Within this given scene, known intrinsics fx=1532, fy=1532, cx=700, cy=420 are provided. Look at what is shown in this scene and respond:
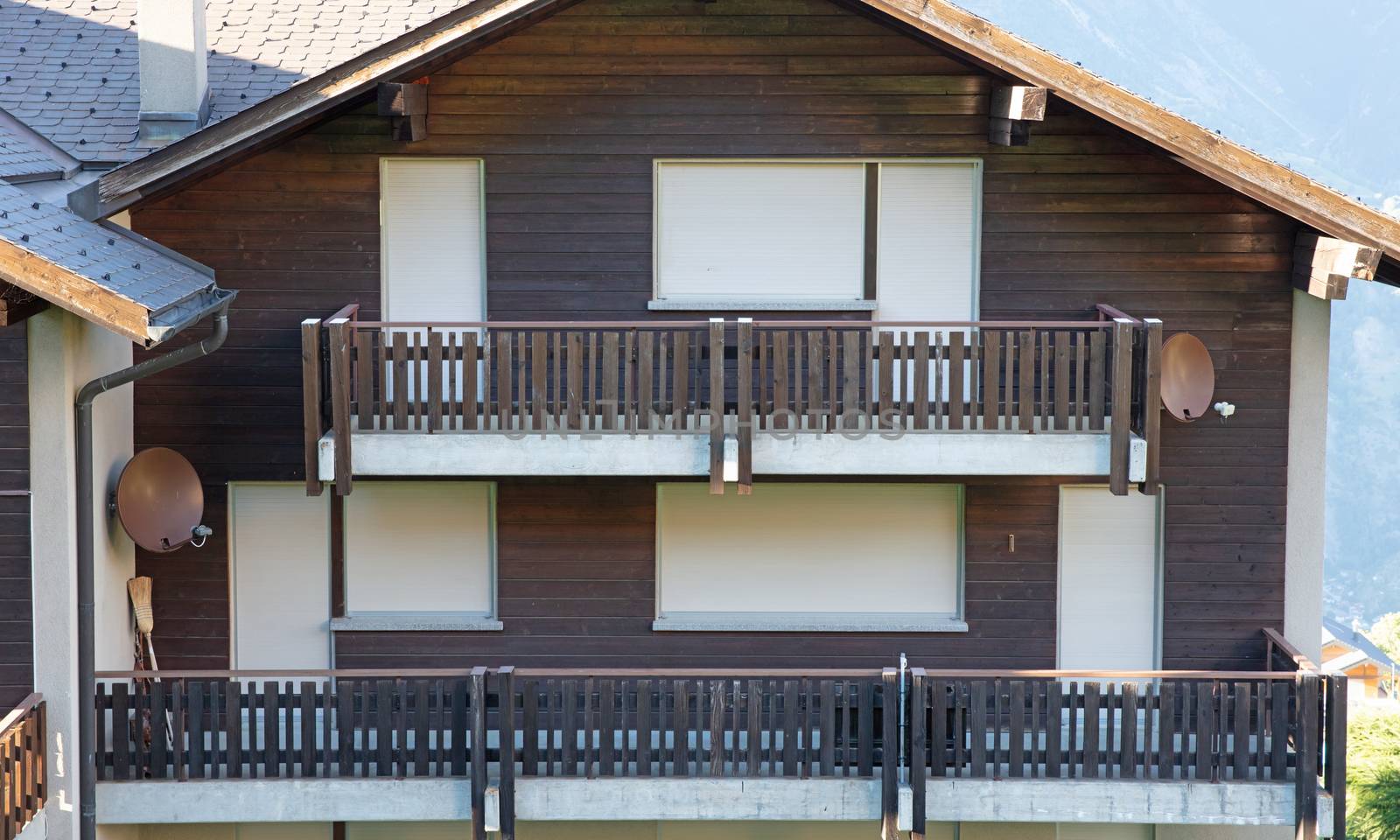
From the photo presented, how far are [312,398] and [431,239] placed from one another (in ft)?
6.62

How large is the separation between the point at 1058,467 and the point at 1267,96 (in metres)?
155

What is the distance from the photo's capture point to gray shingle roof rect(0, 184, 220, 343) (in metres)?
9.39

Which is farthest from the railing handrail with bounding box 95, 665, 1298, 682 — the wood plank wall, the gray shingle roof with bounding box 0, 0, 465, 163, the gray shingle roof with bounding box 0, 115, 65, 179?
the gray shingle roof with bounding box 0, 0, 465, 163

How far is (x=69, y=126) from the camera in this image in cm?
1259

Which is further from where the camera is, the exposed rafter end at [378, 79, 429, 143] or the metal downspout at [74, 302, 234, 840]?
the exposed rafter end at [378, 79, 429, 143]

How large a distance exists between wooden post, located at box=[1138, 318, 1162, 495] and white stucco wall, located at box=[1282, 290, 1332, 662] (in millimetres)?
1695

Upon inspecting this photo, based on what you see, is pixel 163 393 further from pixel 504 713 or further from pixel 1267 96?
pixel 1267 96

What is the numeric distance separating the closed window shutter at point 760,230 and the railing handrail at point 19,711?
18.4 feet

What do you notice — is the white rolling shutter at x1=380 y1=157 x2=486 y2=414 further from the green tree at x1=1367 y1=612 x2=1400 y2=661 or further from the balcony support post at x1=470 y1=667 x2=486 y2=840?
the green tree at x1=1367 y1=612 x2=1400 y2=661

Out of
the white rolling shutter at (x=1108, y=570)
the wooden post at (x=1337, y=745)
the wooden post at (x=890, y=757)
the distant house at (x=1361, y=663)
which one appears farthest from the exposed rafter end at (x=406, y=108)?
the distant house at (x=1361, y=663)

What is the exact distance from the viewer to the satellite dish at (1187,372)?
40.7 feet

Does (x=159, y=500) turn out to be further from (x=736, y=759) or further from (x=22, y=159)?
(x=736, y=759)

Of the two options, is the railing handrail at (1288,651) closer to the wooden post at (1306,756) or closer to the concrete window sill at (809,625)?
the wooden post at (1306,756)

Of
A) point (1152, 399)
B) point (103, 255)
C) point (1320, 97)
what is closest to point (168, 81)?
point (103, 255)
